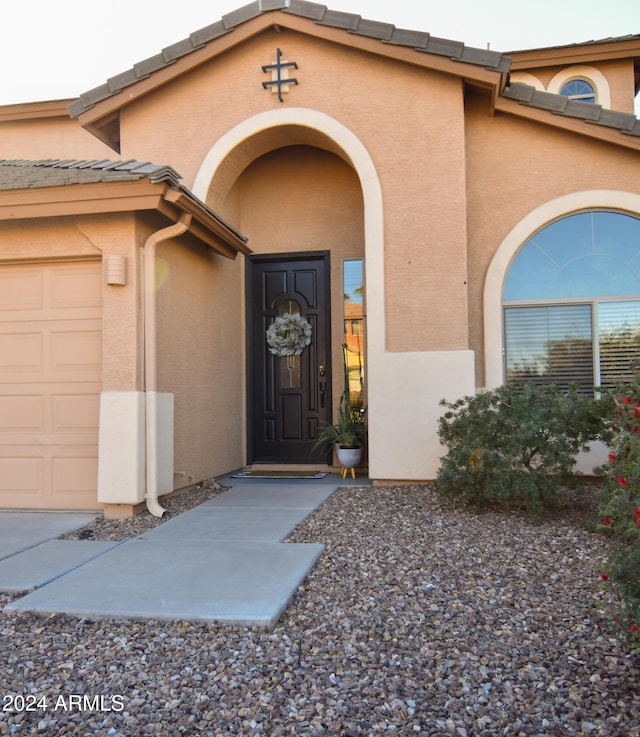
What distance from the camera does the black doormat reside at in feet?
24.4

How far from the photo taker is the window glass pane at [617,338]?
6.56 metres

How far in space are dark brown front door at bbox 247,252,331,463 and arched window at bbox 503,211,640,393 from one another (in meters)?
2.43

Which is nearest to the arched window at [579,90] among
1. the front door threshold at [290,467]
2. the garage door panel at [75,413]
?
the front door threshold at [290,467]

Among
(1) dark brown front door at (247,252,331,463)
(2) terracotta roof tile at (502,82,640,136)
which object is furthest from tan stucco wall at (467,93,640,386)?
(1) dark brown front door at (247,252,331,463)

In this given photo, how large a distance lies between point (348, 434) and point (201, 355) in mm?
1977

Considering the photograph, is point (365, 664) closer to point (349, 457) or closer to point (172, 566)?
point (172, 566)

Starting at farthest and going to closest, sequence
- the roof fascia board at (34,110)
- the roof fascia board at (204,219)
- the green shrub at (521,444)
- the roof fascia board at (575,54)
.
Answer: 1. the roof fascia board at (34,110)
2. the roof fascia board at (575,54)
3. the roof fascia board at (204,219)
4. the green shrub at (521,444)

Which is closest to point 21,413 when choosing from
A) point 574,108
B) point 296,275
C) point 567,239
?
point 296,275

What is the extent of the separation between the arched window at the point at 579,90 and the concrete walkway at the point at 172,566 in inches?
297

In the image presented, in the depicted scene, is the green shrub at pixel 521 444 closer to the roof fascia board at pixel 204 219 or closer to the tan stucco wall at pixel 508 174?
the tan stucco wall at pixel 508 174

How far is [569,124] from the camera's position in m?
6.53

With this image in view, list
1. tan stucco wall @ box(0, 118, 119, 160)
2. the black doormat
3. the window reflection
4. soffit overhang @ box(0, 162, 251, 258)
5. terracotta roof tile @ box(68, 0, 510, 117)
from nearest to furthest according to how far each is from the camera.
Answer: soffit overhang @ box(0, 162, 251, 258) < terracotta roof tile @ box(68, 0, 510, 117) < the black doormat < the window reflection < tan stucco wall @ box(0, 118, 119, 160)

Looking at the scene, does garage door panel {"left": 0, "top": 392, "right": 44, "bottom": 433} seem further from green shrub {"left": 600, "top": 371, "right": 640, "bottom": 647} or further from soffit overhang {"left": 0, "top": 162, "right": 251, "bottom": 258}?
green shrub {"left": 600, "top": 371, "right": 640, "bottom": 647}

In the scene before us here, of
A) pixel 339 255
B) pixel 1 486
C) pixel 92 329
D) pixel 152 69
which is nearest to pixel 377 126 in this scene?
pixel 339 255
